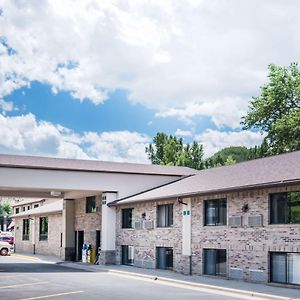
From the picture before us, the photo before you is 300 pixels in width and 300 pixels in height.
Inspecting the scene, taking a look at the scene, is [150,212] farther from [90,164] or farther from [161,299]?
[161,299]

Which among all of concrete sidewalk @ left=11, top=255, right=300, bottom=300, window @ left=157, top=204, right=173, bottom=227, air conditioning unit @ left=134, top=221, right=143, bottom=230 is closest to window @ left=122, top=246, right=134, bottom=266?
air conditioning unit @ left=134, top=221, right=143, bottom=230

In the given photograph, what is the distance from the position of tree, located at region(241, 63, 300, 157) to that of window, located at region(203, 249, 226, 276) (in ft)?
65.3

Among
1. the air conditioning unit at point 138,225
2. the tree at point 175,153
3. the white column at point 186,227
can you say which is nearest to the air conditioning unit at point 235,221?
the white column at point 186,227

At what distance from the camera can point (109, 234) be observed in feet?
118

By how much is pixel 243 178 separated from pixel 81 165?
13379mm

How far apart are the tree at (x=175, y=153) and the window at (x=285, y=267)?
59.0 meters

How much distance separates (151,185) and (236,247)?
13.4m

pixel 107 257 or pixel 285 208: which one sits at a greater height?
pixel 285 208

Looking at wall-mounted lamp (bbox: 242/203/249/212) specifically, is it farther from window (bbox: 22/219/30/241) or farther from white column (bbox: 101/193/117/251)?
window (bbox: 22/219/30/241)

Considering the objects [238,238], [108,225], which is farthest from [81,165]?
[238,238]

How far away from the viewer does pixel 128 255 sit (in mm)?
34938

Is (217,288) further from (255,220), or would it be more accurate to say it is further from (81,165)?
(81,165)

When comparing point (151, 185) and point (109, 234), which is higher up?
point (151, 185)

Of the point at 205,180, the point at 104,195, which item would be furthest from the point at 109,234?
the point at 205,180
